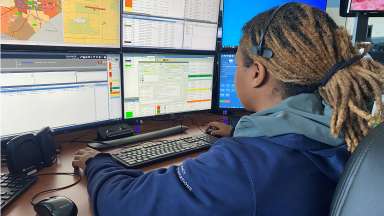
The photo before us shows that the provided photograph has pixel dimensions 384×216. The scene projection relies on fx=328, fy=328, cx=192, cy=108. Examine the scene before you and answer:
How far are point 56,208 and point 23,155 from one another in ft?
0.99

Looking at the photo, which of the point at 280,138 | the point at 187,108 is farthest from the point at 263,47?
the point at 187,108

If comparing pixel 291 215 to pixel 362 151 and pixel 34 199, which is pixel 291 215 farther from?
pixel 34 199

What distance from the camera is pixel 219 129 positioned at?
1.44m

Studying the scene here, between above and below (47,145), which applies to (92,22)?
above

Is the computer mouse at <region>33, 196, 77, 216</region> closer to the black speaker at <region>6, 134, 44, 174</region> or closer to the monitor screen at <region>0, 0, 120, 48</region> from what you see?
the black speaker at <region>6, 134, 44, 174</region>

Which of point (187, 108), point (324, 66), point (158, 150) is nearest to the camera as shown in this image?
point (324, 66)

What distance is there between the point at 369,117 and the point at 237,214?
346 mm

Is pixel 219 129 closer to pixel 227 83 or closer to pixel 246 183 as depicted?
pixel 227 83

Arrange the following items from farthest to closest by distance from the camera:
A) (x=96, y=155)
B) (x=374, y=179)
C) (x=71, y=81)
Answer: (x=71, y=81) < (x=96, y=155) < (x=374, y=179)

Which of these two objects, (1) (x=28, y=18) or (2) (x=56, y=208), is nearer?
(2) (x=56, y=208)

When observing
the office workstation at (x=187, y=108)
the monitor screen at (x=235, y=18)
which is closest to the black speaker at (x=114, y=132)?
the office workstation at (x=187, y=108)

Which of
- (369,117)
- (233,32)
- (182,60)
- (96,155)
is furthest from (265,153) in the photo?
(233,32)

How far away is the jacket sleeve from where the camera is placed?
0.62 metres

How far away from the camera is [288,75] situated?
0.77 metres
